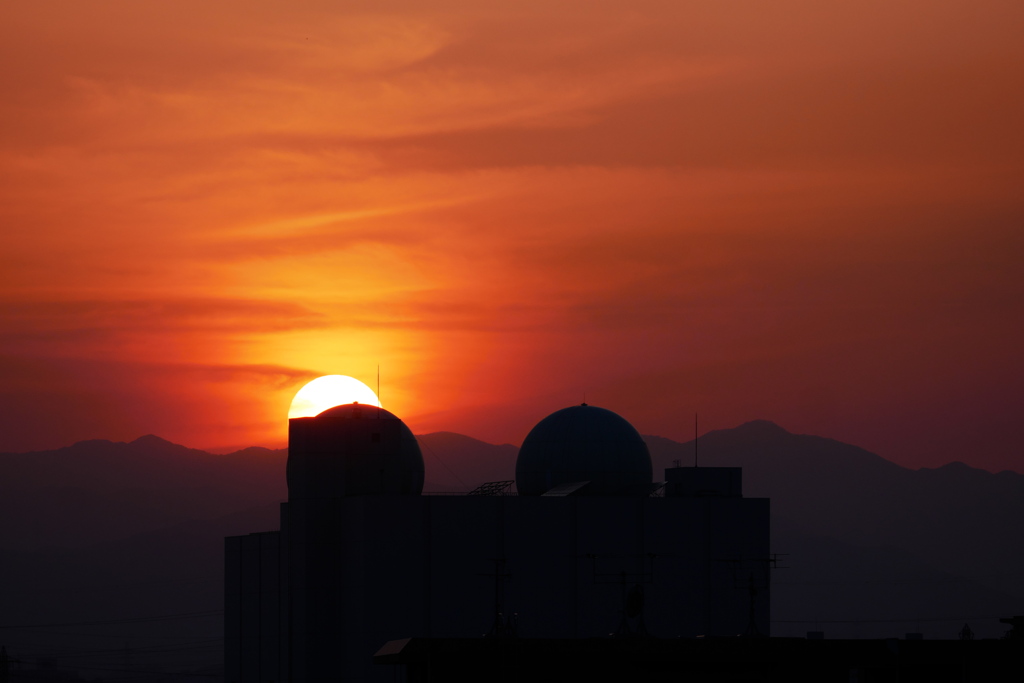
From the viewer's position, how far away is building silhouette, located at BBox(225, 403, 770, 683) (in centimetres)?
6153

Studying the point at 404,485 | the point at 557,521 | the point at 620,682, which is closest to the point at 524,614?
the point at 557,521

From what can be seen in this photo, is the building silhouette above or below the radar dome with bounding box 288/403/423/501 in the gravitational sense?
below

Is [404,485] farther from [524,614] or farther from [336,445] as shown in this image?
[524,614]

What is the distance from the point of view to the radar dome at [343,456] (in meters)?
64.5

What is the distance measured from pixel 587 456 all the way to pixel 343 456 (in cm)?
1205

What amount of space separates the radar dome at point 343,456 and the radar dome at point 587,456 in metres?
7.87

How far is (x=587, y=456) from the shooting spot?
6931cm

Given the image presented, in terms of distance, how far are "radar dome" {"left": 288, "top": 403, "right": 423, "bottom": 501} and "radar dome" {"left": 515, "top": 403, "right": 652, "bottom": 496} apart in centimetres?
787

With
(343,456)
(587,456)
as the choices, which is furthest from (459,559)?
(587,456)

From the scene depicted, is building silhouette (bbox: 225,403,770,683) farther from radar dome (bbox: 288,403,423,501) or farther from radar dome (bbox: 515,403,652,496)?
radar dome (bbox: 515,403,652,496)

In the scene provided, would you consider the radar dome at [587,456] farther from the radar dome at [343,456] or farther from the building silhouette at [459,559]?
the radar dome at [343,456]

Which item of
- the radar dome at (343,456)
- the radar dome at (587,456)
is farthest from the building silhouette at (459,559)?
the radar dome at (587,456)

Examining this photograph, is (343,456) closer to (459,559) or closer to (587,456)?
(459,559)

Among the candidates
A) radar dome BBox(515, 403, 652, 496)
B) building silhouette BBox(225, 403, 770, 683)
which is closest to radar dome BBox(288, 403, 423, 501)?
building silhouette BBox(225, 403, 770, 683)
